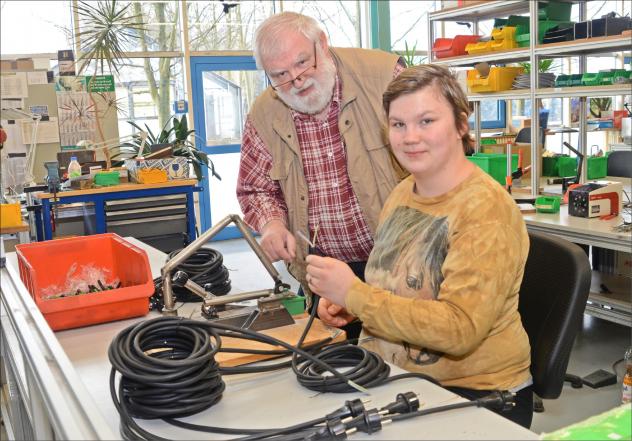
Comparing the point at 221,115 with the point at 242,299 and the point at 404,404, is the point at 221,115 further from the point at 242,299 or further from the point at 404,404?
the point at 404,404

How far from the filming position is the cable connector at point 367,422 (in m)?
1.09

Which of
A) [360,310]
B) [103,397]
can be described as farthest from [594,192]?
[103,397]

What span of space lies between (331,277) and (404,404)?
299mm

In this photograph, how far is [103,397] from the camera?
1.30m

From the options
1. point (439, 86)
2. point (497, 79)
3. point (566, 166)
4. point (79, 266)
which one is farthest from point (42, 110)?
point (439, 86)

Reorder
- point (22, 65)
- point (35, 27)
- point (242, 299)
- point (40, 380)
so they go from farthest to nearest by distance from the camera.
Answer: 1. point (35, 27)
2. point (22, 65)
3. point (242, 299)
4. point (40, 380)

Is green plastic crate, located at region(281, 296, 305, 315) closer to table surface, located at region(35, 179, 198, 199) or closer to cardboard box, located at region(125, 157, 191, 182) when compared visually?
table surface, located at region(35, 179, 198, 199)

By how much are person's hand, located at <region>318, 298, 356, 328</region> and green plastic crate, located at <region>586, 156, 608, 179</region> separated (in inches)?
127

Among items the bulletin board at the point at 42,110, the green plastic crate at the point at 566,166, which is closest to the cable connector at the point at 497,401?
the green plastic crate at the point at 566,166

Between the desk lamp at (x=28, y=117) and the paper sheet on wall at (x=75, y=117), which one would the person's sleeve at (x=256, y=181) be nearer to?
the desk lamp at (x=28, y=117)

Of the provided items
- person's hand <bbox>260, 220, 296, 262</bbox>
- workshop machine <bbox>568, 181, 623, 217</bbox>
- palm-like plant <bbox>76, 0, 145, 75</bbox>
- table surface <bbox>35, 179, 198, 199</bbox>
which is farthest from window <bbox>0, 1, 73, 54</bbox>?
person's hand <bbox>260, 220, 296, 262</bbox>

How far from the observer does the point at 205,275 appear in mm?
2059

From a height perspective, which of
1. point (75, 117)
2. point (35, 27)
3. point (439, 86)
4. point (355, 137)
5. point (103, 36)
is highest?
point (35, 27)

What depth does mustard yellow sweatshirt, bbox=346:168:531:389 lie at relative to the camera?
127 centimetres
